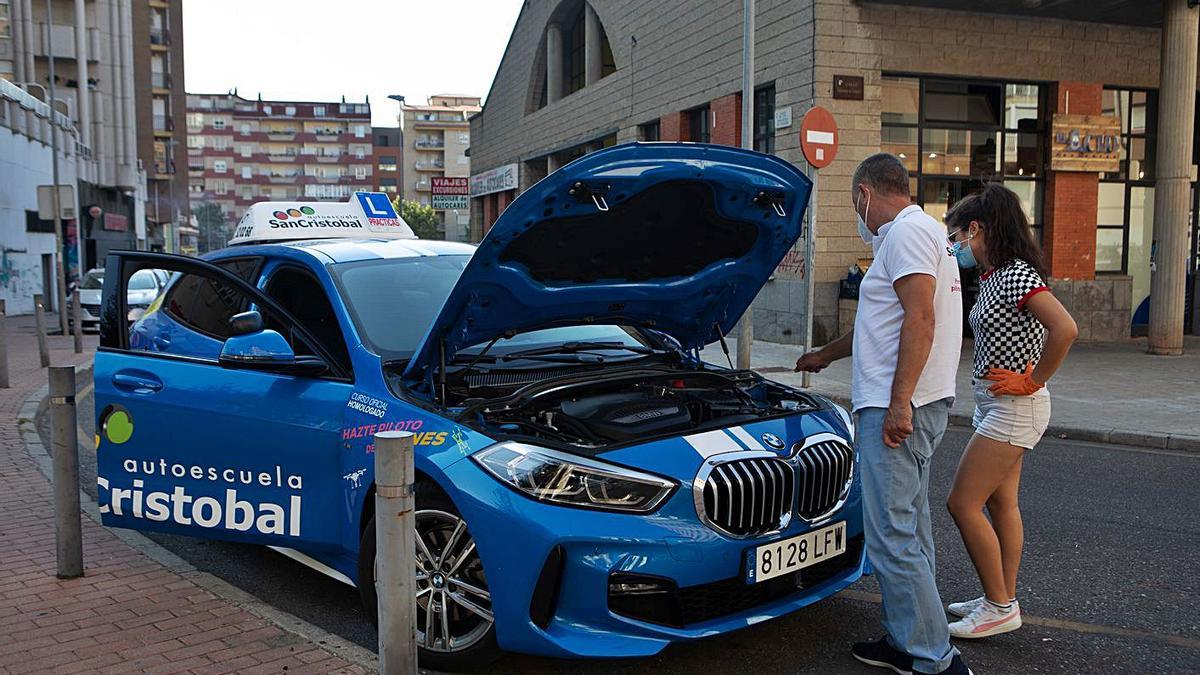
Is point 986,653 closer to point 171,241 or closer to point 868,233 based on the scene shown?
point 868,233

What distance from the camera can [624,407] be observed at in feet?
12.3

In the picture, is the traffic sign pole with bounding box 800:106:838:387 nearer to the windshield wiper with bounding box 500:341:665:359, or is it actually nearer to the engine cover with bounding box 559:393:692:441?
the windshield wiper with bounding box 500:341:665:359

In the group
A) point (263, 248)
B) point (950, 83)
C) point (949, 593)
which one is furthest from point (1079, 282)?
point (263, 248)

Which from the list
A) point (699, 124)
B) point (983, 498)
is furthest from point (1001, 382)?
point (699, 124)

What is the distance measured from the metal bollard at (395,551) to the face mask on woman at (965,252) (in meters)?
2.29

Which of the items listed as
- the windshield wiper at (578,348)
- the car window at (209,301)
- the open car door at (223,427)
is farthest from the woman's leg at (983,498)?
the car window at (209,301)

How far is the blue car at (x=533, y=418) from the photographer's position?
3104 millimetres

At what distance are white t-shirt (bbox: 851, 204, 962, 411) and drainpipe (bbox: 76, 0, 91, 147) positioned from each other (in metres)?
42.6

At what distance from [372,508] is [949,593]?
261 centimetres

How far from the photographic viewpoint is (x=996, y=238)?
374 centimetres

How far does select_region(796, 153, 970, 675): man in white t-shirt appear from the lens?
3.18 meters

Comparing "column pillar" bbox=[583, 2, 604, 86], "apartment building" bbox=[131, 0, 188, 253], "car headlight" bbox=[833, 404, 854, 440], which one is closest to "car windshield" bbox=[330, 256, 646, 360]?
"car headlight" bbox=[833, 404, 854, 440]

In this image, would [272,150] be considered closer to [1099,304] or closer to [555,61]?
[555,61]

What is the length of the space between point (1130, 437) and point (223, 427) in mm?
7571
